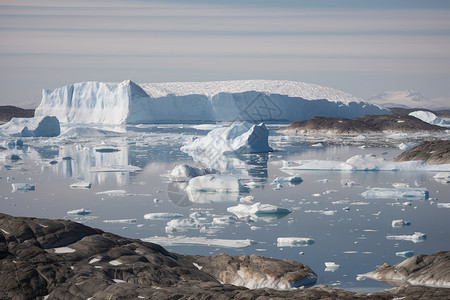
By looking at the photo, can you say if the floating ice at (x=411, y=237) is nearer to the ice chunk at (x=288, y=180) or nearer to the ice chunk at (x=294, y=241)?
the ice chunk at (x=294, y=241)

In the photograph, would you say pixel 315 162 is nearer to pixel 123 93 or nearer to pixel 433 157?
pixel 433 157

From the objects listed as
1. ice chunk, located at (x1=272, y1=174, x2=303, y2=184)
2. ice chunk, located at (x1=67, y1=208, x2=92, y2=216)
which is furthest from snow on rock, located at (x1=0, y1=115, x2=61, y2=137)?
ice chunk, located at (x1=67, y1=208, x2=92, y2=216)

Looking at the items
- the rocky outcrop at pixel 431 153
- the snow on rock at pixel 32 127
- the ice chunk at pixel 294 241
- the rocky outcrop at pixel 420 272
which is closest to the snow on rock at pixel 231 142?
the rocky outcrop at pixel 431 153

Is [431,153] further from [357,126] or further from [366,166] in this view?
[357,126]

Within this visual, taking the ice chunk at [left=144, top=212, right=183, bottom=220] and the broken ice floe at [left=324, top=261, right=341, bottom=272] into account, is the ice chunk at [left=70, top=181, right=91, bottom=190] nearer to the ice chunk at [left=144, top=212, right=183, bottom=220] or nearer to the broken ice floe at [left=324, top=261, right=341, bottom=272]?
the ice chunk at [left=144, top=212, right=183, bottom=220]

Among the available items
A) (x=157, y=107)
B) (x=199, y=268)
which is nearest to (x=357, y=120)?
A: (x=157, y=107)

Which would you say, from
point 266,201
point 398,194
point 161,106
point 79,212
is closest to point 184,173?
point 266,201
